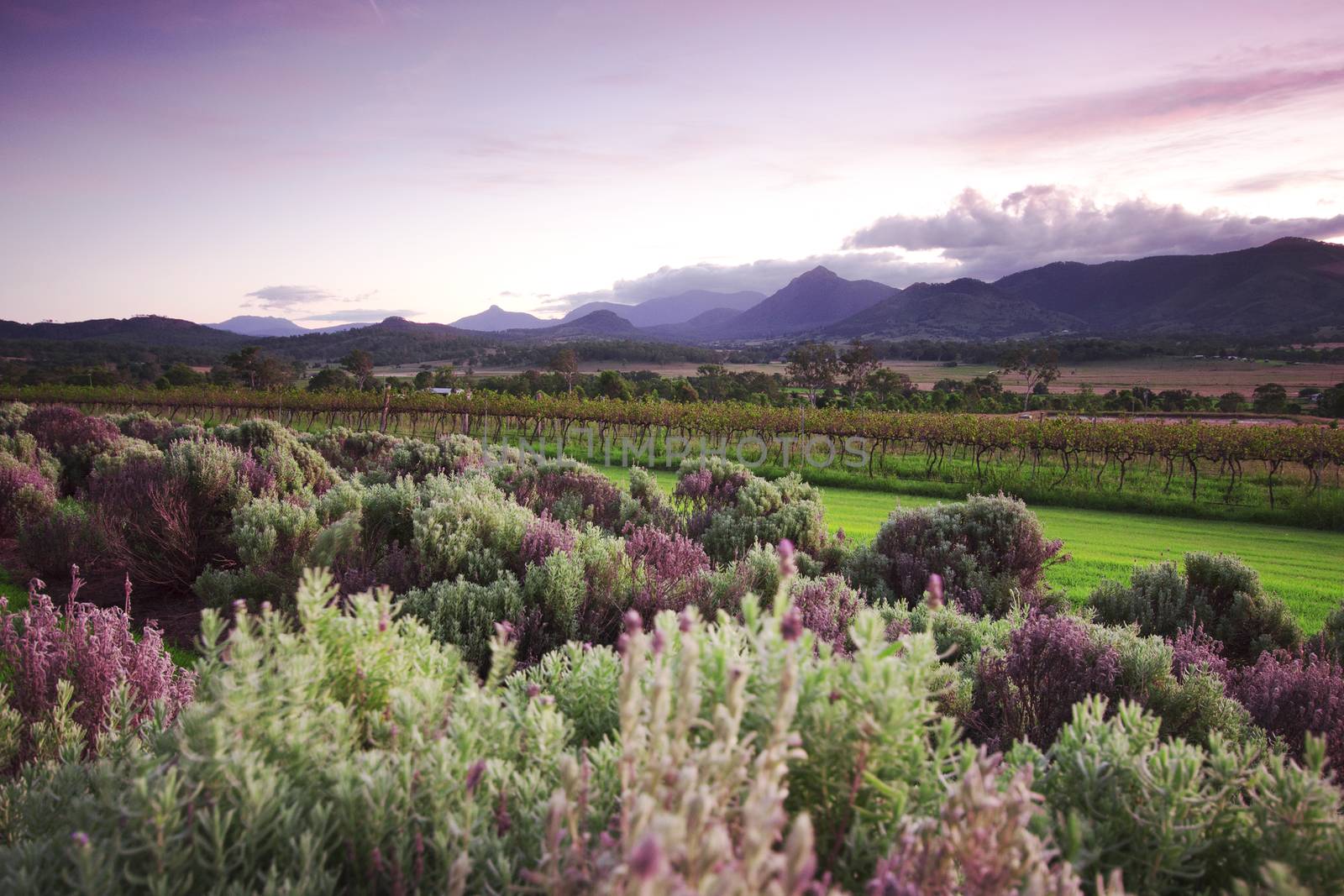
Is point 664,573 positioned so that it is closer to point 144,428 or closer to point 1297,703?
point 1297,703

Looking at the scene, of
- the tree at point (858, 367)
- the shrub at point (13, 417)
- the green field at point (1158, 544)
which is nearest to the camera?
the green field at point (1158, 544)

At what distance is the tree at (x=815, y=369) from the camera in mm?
76938

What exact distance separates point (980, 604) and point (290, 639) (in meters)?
6.56

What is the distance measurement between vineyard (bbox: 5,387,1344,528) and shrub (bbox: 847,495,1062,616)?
14.2 m

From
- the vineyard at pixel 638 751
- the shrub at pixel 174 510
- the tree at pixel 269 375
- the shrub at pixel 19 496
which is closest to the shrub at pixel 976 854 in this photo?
the vineyard at pixel 638 751

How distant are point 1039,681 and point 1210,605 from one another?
3822mm

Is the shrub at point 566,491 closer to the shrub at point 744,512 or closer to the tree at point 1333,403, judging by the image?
the shrub at point 744,512

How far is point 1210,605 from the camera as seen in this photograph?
654 centimetres

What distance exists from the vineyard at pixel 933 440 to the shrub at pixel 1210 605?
1491 centimetres

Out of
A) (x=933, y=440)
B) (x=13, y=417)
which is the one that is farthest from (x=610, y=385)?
(x=13, y=417)

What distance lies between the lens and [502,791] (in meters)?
1.78

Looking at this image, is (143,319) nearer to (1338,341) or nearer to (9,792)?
(9,792)

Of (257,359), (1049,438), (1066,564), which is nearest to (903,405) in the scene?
(1049,438)

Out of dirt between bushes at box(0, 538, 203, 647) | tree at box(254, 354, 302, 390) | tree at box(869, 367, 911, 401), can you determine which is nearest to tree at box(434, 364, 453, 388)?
tree at box(254, 354, 302, 390)
